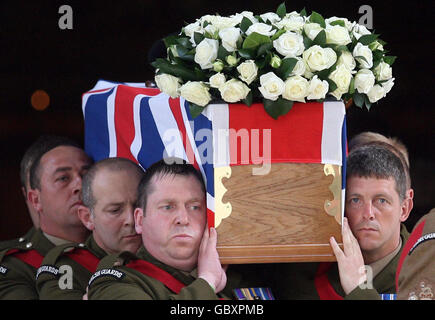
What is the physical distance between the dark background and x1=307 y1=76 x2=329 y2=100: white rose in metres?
3.12

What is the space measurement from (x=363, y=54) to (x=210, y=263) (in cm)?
115

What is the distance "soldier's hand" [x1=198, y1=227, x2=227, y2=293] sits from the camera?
140 inches

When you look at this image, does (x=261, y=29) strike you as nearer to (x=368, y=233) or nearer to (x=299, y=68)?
(x=299, y=68)

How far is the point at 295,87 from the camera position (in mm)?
3443

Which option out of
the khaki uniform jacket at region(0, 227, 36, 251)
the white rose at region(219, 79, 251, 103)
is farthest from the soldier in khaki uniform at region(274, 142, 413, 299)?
the khaki uniform jacket at region(0, 227, 36, 251)

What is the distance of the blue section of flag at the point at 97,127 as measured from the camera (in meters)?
4.52

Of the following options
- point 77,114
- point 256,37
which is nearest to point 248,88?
point 256,37

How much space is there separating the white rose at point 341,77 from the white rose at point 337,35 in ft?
0.35

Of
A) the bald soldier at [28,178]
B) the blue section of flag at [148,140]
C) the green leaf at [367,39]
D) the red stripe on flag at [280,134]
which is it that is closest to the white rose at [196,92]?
the red stripe on flag at [280,134]

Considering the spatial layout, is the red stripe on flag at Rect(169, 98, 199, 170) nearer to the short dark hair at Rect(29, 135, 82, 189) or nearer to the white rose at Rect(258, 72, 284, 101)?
the white rose at Rect(258, 72, 284, 101)

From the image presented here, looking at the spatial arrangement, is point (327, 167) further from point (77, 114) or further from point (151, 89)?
point (77, 114)

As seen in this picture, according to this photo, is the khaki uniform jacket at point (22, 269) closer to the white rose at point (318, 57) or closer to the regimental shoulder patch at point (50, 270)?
the regimental shoulder patch at point (50, 270)

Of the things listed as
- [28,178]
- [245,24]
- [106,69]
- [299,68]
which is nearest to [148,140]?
[245,24]

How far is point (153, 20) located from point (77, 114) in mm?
1199
